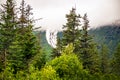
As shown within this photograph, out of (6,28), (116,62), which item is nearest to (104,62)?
(116,62)

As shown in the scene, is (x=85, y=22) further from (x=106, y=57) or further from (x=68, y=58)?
(x=106, y=57)

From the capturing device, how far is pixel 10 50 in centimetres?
→ 6050

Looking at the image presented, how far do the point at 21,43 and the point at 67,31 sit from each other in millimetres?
16297

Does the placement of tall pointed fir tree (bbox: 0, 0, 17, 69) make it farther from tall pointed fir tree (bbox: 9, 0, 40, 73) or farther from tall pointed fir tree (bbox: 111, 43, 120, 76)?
tall pointed fir tree (bbox: 111, 43, 120, 76)

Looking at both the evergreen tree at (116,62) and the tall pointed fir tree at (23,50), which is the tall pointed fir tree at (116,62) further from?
the tall pointed fir tree at (23,50)

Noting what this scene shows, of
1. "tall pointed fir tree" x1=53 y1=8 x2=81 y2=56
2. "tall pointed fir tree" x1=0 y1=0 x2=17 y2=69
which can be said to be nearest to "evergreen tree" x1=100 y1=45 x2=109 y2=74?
"tall pointed fir tree" x1=53 y1=8 x2=81 y2=56

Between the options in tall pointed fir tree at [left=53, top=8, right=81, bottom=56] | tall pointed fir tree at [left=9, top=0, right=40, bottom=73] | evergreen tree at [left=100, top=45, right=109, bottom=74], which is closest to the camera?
tall pointed fir tree at [left=9, top=0, right=40, bottom=73]

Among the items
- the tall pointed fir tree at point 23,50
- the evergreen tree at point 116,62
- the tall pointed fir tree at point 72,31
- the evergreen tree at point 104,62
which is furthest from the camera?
the evergreen tree at point 116,62

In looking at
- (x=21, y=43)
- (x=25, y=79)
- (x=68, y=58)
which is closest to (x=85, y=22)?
(x=68, y=58)

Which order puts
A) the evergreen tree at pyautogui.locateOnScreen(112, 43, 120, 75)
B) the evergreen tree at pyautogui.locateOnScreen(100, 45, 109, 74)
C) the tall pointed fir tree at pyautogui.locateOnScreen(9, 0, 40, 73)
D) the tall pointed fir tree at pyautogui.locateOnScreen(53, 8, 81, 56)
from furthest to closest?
the evergreen tree at pyautogui.locateOnScreen(112, 43, 120, 75)
the evergreen tree at pyautogui.locateOnScreen(100, 45, 109, 74)
the tall pointed fir tree at pyautogui.locateOnScreen(53, 8, 81, 56)
the tall pointed fir tree at pyautogui.locateOnScreen(9, 0, 40, 73)

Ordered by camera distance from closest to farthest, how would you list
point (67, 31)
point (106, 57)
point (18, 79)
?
1. point (18, 79)
2. point (67, 31)
3. point (106, 57)

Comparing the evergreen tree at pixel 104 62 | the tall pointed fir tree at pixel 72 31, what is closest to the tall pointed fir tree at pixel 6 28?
the tall pointed fir tree at pixel 72 31

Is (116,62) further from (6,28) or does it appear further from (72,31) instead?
(6,28)

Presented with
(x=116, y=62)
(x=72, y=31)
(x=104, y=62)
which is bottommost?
(x=116, y=62)
